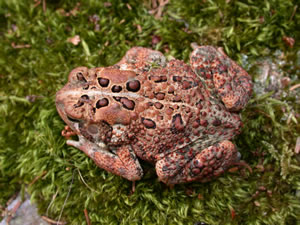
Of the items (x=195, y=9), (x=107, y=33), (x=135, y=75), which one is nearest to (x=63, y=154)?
(x=135, y=75)

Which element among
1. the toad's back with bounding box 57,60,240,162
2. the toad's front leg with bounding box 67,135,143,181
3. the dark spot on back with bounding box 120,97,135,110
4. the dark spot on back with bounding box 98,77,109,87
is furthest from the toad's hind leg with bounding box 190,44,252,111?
the toad's front leg with bounding box 67,135,143,181

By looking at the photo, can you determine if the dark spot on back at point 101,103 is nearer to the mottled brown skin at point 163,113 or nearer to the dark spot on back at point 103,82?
the mottled brown skin at point 163,113

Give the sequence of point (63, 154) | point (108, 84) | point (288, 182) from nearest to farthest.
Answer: point (108, 84)
point (288, 182)
point (63, 154)

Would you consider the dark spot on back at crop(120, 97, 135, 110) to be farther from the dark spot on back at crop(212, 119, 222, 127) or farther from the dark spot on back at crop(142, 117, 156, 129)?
the dark spot on back at crop(212, 119, 222, 127)

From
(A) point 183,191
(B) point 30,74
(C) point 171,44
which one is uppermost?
(C) point 171,44

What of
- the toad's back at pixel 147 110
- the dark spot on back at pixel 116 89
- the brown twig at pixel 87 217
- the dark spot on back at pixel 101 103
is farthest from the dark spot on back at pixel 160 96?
the brown twig at pixel 87 217

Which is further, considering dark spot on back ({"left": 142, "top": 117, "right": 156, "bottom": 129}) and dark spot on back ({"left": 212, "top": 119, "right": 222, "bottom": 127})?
dark spot on back ({"left": 212, "top": 119, "right": 222, "bottom": 127})

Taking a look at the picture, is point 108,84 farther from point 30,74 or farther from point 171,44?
point 30,74

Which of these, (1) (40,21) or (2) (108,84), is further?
(1) (40,21)
